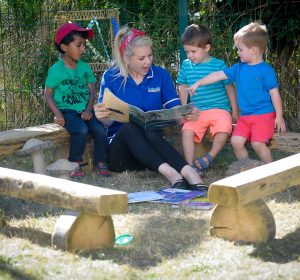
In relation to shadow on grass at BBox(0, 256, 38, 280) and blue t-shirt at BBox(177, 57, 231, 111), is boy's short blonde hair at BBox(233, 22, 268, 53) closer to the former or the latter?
blue t-shirt at BBox(177, 57, 231, 111)

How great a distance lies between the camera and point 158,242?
13.3ft

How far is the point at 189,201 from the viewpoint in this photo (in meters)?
4.94

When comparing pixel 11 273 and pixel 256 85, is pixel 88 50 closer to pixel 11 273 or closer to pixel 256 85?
pixel 256 85

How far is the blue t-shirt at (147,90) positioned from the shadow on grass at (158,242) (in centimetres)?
140

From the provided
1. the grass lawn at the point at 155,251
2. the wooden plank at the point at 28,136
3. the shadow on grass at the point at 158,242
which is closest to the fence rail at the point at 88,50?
the wooden plank at the point at 28,136

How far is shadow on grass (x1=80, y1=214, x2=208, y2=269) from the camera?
3.73m

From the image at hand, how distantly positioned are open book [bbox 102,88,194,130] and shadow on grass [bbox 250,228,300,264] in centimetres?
162

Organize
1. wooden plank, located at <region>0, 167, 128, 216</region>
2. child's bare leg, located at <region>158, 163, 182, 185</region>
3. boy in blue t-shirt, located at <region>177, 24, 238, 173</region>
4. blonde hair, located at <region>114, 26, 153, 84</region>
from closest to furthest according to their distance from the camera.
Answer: wooden plank, located at <region>0, 167, 128, 216</region> < child's bare leg, located at <region>158, 163, 182, 185</region> < blonde hair, located at <region>114, 26, 153, 84</region> < boy in blue t-shirt, located at <region>177, 24, 238, 173</region>

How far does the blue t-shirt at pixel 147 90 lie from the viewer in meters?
5.79

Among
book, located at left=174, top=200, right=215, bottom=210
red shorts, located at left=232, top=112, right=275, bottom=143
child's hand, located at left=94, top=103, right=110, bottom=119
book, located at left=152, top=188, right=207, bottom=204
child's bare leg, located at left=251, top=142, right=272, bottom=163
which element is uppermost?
child's hand, located at left=94, top=103, right=110, bottom=119

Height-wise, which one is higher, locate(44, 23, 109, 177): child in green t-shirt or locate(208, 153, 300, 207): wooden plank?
locate(44, 23, 109, 177): child in green t-shirt

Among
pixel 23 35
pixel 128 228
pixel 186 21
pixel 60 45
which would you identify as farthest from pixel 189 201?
pixel 23 35

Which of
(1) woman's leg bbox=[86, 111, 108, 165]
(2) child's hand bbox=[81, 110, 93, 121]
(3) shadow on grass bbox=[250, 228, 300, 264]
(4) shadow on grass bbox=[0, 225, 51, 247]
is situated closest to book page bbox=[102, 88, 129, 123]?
(1) woman's leg bbox=[86, 111, 108, 165]

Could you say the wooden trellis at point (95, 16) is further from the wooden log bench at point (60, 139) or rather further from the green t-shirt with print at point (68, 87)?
the wooden log bench at point (60, 139)
